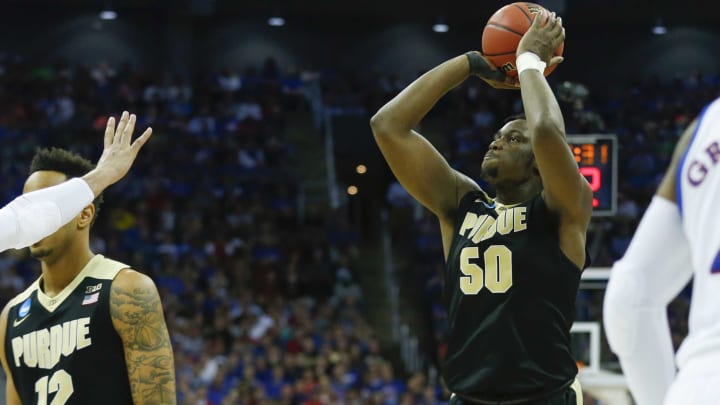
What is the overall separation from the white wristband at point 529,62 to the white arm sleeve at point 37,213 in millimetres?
1524

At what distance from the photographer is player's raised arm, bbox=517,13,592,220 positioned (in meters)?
3.38

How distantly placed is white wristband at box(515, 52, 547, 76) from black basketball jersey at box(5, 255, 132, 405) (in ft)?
5.22

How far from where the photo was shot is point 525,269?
141 inches

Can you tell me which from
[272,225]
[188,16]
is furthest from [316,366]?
[188,16]

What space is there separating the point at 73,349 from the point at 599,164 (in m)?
5.80

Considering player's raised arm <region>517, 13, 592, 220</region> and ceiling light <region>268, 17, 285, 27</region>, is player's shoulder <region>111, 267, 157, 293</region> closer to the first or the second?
player's raised arm <region>517, 13, 592, 220</region>

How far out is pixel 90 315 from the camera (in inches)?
142

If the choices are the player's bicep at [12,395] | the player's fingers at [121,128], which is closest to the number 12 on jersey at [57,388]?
the player's bicep at [12,395]

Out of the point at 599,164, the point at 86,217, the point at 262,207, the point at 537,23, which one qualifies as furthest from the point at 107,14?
the point at 537,23

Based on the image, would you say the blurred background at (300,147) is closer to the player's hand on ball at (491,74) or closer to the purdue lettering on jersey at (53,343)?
the player's hand on ball at (491,74)

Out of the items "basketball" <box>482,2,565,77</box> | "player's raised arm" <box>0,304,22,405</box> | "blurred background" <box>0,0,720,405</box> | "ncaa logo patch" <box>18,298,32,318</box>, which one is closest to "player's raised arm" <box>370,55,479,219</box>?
"basketball" <box>482,2,565,77</box>

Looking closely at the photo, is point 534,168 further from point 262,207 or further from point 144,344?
point 262,207

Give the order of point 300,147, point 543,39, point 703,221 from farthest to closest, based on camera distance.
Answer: point 300,147 → point 543,39 → point 703,221

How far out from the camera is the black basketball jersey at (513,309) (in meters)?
3.50
